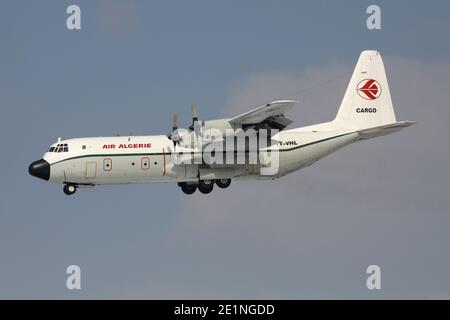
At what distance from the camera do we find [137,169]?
3781 centimetres

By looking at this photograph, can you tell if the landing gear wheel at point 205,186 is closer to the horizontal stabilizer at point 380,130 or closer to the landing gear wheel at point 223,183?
the landing gear wheel at point 223,183

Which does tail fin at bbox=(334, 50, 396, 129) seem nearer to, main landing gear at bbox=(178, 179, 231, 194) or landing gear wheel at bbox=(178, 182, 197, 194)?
main landing gear at bbox=(178, 179, 231, 194)

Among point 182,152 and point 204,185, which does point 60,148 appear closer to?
point 182,152

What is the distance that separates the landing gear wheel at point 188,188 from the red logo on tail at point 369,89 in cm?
782

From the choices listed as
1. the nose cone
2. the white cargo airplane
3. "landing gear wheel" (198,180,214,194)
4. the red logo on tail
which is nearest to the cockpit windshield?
the white cargo airplane

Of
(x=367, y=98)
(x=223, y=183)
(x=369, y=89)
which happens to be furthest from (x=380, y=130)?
(x=223, y=183)

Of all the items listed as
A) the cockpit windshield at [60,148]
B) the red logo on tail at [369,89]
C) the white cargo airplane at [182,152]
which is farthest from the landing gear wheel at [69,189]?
the red logo on tail at [369,89]

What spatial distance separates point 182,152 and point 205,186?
73.4 inches

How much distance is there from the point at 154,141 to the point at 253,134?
3751mm

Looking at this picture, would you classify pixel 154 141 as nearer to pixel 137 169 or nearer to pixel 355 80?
pixel 137 169
